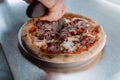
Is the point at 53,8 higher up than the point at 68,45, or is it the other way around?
the point at 53,8

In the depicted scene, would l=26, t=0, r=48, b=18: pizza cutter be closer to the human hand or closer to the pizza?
the human hand

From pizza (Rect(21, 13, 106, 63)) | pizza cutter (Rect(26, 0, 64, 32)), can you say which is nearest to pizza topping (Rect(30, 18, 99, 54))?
pizza (Rect(21, 13, 106, 63))

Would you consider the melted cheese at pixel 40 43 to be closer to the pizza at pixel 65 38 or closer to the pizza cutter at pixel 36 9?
the pizza at pixel 65 38

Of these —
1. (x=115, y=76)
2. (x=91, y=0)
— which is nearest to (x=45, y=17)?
(x=115, y=76)

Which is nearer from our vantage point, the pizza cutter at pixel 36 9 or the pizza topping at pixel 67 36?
the pizza cutter at pixel 36 9

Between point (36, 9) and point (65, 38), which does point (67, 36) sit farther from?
point (36, 9)

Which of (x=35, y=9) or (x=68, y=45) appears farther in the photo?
(x=68, y=45)

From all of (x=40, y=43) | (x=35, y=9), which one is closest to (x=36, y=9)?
(x=35, y=9)

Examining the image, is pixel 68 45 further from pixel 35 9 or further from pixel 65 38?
pixel 35 9

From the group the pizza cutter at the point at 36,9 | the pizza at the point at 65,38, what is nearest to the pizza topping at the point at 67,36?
the pizza at the point at 65,38
